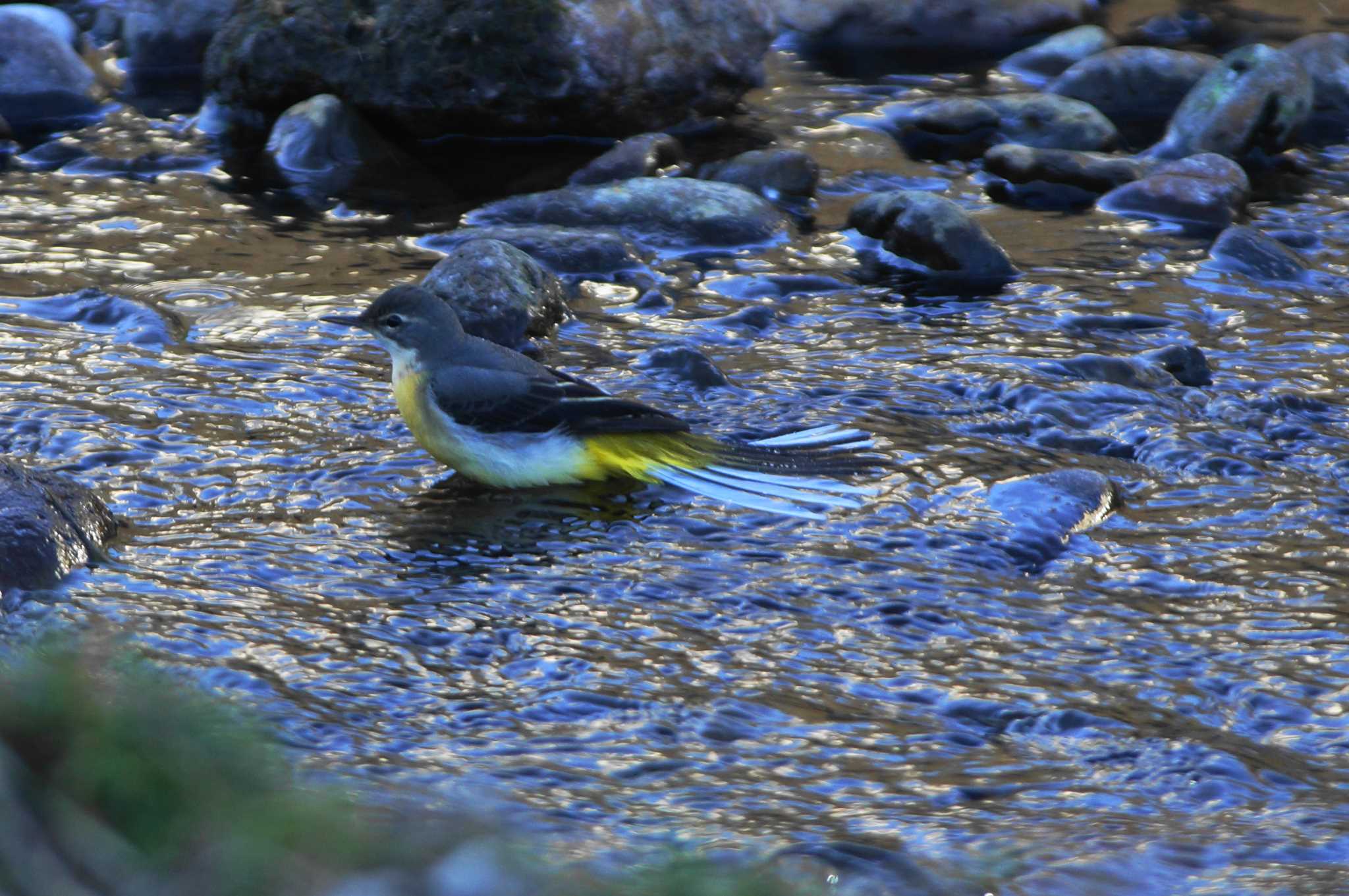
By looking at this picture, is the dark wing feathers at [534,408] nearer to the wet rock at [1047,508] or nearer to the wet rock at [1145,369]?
the wet rock at [1047,508]

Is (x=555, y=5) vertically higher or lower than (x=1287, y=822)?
higher

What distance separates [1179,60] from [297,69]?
6161 millimetres

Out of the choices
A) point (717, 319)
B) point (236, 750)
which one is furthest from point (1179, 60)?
point (236, 750)

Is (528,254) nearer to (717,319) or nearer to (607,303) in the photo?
(607,303)

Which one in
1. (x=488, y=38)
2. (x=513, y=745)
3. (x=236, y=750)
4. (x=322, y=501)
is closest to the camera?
(x=236, y=750)

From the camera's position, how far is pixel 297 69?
437 inches

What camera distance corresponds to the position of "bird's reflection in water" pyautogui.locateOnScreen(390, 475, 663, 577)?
631 centimetres

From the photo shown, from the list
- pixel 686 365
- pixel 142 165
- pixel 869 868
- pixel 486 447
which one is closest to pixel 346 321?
pixel 486 447

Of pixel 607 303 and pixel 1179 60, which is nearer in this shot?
pixel 607 303

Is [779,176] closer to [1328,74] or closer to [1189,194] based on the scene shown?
[1189,194]

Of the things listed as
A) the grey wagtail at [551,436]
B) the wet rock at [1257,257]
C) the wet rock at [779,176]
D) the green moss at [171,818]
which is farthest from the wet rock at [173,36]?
the green moss at [171,818]

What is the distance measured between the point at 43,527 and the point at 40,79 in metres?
6.99

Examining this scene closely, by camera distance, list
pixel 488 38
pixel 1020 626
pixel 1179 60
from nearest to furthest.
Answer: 1. pixel 1020 626
2. pixel 488 38
3. pixel 1179 60

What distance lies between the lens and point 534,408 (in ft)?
22.4
